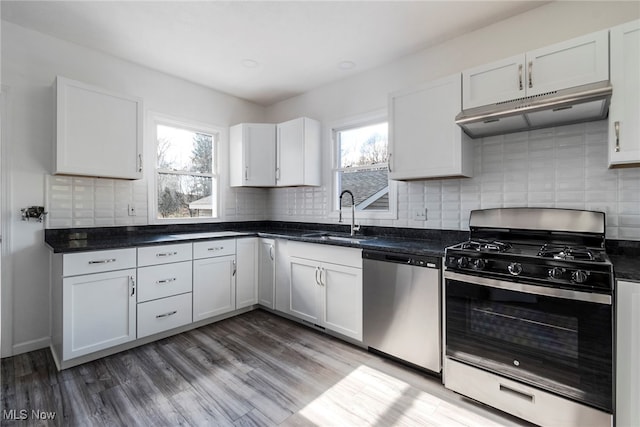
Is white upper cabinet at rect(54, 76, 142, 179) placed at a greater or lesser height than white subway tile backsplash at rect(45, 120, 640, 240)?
greater

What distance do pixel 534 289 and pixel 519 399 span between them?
633 mm

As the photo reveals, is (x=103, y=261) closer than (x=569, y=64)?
No

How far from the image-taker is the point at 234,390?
1.97 m

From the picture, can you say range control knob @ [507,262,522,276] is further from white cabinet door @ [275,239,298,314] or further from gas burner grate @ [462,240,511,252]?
white cabinet door @ [275,239,298,314]

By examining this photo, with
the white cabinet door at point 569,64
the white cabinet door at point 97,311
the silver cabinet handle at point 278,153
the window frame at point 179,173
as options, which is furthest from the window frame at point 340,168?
the white cabinet door at point 97,311

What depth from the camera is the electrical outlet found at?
276 cm

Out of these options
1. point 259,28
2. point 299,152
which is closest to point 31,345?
point 299,152

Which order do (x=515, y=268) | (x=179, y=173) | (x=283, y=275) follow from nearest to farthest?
(x=515, y=268) < (x=283, y=275) < (x=179, y=173)

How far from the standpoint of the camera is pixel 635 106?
1637mm

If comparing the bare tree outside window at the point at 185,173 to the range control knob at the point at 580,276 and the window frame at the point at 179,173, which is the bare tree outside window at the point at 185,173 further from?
the range control knob at the point at 580,276

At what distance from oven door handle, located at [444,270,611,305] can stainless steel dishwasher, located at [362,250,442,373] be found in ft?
0.65

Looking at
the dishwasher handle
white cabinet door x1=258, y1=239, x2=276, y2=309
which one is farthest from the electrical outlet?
white cabinet door x1=258, y1=239, x2=276, y2=309

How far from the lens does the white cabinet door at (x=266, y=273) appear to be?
10.8ft

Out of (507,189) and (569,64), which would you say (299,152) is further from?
(569,64)
